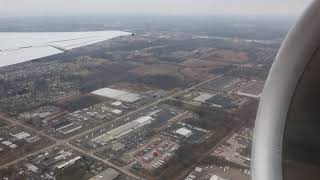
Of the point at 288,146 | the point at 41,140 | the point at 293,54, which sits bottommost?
the point at 41,140

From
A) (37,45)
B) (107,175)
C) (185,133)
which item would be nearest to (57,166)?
(107,175)

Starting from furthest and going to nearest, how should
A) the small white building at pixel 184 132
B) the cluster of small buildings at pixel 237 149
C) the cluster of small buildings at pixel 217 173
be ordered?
the small white building at pixel 184 132 < the cluster of small buildings at pixel 237 149 < the cluster of small buildings at pixel 217 173

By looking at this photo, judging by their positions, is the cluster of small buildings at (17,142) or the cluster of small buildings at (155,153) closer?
the cluster of small buildings at (155,153)

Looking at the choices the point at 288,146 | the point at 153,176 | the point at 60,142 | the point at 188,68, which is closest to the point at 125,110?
the point at 60,142

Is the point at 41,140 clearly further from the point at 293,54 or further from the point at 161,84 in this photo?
the point at 293,54

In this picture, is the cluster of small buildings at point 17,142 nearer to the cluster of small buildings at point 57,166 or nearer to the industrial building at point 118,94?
the cluster of small buildings at point 57,166

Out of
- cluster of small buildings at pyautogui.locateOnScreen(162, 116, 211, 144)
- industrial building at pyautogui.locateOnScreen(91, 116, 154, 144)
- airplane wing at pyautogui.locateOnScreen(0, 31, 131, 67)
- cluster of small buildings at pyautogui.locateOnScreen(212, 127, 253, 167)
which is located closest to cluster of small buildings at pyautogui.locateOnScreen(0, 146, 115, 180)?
industrial building at pyautogui.locateOnScreen(91, 116, 154, 144)

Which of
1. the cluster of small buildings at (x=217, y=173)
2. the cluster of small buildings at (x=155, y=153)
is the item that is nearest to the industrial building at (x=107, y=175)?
the cluster of small buildings at (x=155, y=153)

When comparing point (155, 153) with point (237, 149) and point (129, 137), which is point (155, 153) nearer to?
point (129, 137)
